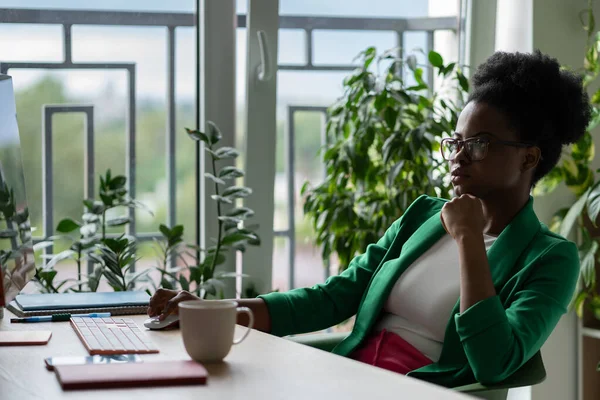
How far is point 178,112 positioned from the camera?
2.98 meters

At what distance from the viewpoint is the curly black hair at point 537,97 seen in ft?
5.92

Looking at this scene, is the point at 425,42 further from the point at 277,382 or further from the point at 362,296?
the point at 277,382

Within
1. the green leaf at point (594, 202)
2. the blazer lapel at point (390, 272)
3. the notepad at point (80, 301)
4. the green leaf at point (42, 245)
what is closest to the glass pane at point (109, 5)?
the green leaf at point (42, 245)

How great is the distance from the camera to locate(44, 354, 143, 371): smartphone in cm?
120

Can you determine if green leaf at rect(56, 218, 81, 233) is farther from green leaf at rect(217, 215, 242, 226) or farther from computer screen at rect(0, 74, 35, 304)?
computer screen at rect(0, 74, 35, 304)

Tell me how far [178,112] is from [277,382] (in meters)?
1.99

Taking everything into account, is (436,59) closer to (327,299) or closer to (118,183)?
(118,183)

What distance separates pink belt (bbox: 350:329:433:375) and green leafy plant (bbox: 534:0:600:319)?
Answer: 135cm

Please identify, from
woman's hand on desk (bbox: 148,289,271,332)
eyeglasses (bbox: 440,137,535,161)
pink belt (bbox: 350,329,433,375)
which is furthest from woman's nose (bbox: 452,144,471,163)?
woman's hand on desk (bbox: 148,289,271,332)

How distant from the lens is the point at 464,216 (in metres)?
1.66

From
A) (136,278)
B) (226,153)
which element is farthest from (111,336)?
(226,153)

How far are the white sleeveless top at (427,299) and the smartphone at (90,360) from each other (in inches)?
27.9

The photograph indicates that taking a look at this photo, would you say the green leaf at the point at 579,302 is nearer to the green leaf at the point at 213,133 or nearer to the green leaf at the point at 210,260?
the green leaf at the point at 210,260

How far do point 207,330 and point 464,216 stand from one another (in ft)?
2.17
